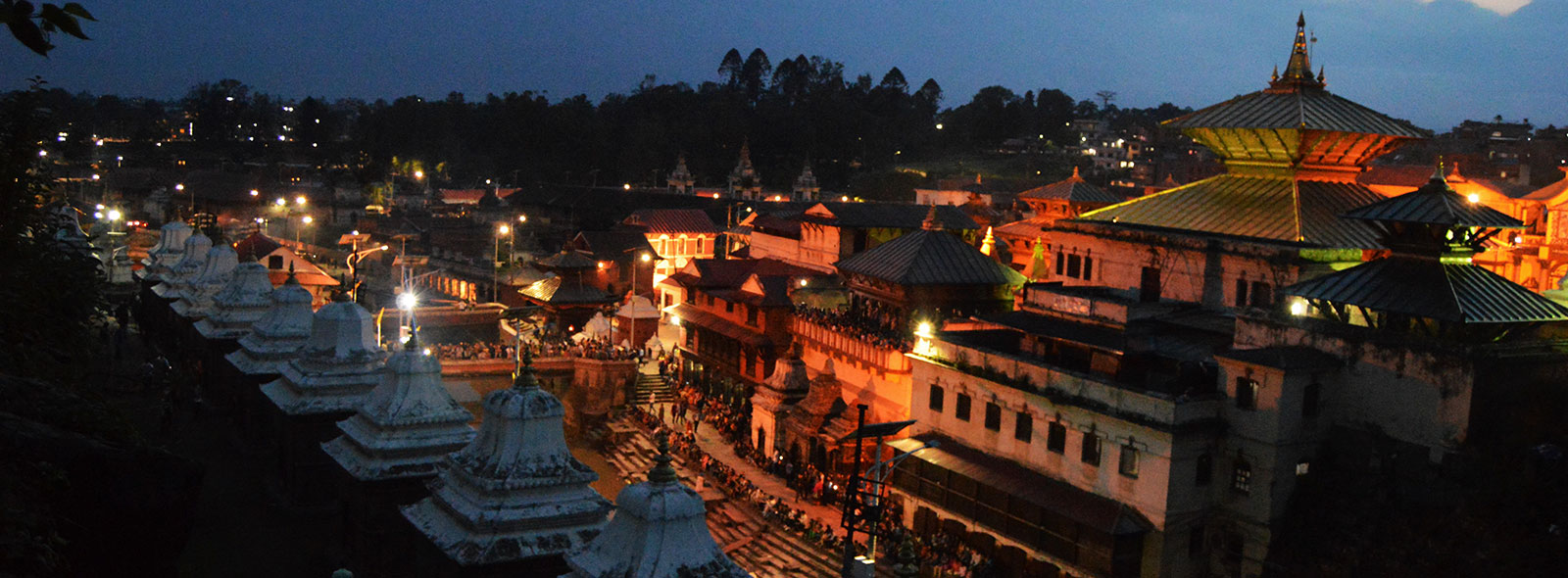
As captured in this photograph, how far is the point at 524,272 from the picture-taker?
2367 inches

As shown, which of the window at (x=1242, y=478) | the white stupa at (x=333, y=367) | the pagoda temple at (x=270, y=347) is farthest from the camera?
the pagoda temple at (x=270, y=347)

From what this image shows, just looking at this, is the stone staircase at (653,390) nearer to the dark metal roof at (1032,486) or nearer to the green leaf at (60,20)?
the dark metal roof at (1032,486)

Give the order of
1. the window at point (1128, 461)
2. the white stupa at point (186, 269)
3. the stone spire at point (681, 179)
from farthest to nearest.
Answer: the stone spire at point (681, 179) → the white stupa at point (186, 269) → the window at point (1128, 461)

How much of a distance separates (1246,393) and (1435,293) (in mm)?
4336

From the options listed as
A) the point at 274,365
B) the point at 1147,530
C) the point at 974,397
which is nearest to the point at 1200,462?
the point at 1147,530

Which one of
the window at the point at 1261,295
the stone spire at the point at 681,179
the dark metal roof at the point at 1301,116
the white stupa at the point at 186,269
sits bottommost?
the white stupa at the point at 186,269

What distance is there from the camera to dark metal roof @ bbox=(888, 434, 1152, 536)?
2631 centimetres

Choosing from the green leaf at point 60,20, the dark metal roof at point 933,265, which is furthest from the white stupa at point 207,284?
the green leaf at point 60,20

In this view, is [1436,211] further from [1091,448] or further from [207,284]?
[207,284]

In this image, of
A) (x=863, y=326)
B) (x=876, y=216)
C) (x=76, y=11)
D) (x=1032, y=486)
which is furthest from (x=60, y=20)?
(x=876, y=216)

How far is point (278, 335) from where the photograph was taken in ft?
91.6

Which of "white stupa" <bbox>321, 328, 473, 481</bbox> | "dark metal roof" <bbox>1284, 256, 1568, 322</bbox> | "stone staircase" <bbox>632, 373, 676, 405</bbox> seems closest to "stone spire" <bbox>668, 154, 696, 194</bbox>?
"stone staircase" <bbox>632, 373, 676, 405</bbox>

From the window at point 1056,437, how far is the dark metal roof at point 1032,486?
0.73m

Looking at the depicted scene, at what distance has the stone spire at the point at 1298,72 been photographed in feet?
120
